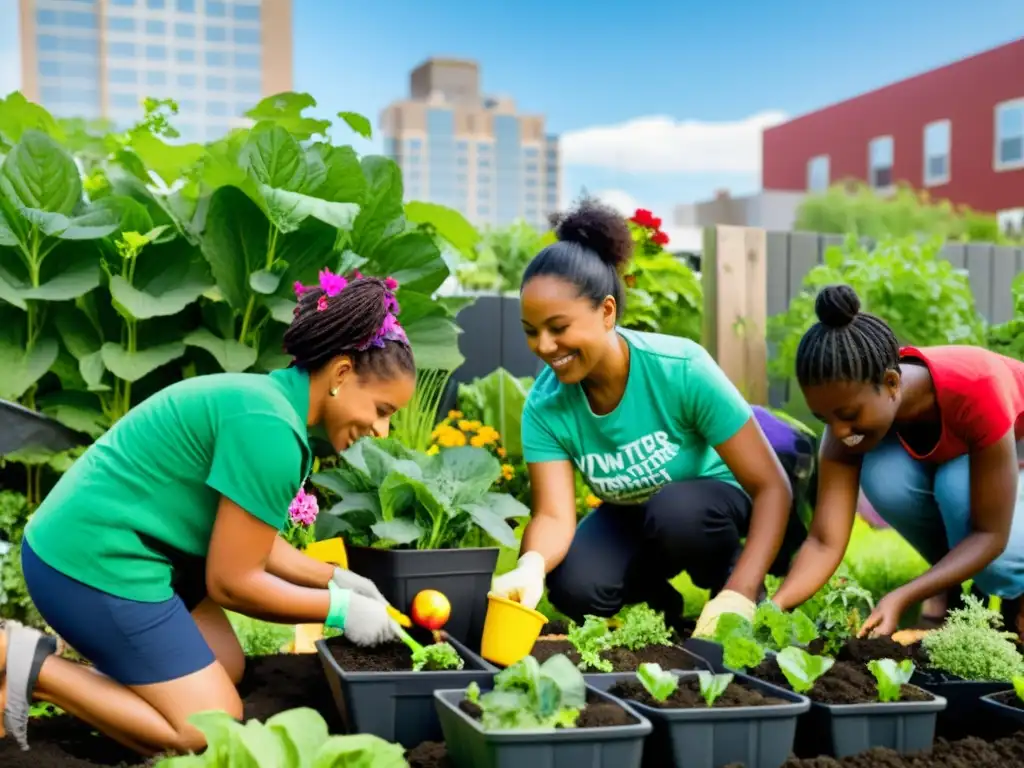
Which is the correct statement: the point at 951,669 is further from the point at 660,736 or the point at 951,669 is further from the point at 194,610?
the point at 194,610

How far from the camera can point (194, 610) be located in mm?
2383

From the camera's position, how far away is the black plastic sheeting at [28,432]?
10.5 feet

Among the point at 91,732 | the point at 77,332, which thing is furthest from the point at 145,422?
the point at 77,332

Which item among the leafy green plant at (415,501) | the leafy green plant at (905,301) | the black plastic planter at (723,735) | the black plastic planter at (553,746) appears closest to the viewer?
the black plastic planter at (553,746)

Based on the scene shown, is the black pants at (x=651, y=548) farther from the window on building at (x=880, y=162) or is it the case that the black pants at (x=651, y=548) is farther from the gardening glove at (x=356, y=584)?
the window on building at (x=880, y=162)

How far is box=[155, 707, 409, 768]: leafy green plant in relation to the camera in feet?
4.83

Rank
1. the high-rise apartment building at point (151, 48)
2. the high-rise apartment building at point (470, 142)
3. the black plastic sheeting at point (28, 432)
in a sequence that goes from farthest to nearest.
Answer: the high-rise apartment building at point (470, 142)
the high-rise apartment building at point (151, 48)
the black plastic sheeting at point (28, 432)

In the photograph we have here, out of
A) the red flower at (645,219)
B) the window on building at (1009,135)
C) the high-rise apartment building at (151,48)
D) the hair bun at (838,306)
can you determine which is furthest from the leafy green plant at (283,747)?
the high-rise apartment building at (151,48)

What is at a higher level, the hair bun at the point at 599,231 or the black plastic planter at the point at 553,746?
the hair bun at the point at 599,231

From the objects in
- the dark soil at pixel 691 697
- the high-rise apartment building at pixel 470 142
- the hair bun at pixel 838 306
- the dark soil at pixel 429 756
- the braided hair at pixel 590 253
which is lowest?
the dark soil at pixel 429 756

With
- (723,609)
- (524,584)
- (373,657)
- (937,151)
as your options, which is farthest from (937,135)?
(373,657)

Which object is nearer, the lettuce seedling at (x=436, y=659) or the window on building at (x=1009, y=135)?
the lettuce seedling at (x=436, y=659)

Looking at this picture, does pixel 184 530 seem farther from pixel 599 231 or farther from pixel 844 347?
pixel 844 347

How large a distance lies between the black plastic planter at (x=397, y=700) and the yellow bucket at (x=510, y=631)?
132mm
